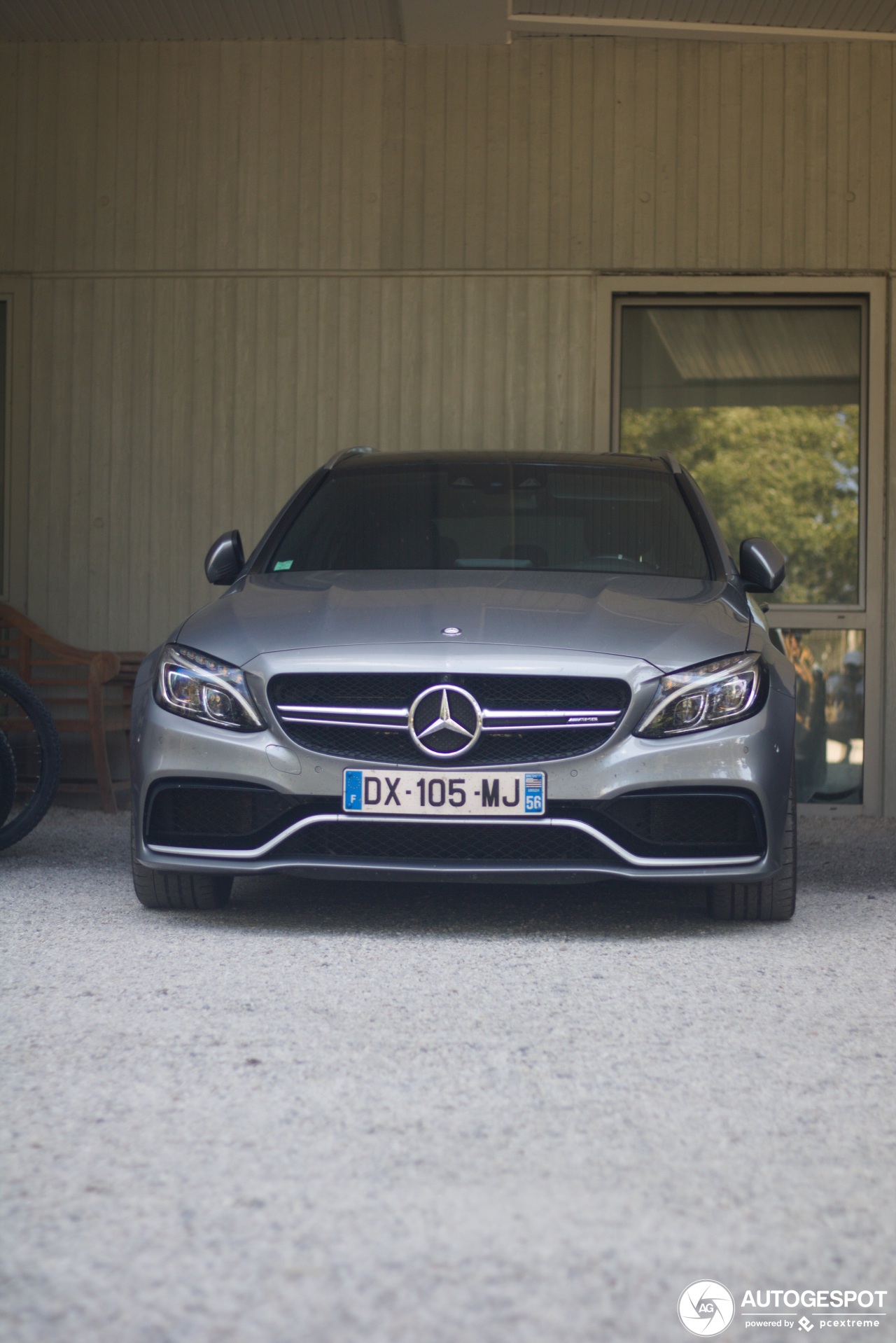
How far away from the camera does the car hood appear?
3.77 meters

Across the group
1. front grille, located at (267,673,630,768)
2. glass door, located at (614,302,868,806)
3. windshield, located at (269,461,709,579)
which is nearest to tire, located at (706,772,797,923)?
front grille, located at (267,673,630,768)

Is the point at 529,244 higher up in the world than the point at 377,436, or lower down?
higher up

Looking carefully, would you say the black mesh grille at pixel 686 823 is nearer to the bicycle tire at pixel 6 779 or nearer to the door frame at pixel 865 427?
the bicycle tire at pixel 6 779

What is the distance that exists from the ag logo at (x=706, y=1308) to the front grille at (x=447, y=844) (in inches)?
80.3

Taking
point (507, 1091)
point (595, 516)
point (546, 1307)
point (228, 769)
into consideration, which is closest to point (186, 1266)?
point (546, 1307)

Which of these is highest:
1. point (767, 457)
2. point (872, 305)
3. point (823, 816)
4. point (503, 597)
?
point (872, 305)

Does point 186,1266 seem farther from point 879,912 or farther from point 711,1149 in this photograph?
point 879,912

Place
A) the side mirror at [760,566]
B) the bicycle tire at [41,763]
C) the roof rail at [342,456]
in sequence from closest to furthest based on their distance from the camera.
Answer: the side mirror at [760,566], the bicycle tire at [41,763], the roof rail at [342,456]

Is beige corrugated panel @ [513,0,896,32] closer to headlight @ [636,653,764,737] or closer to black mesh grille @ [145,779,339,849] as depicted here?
headlight @ [636,653,764,737]

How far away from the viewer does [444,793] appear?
3.61m

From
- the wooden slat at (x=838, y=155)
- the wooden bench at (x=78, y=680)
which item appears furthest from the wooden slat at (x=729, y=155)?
the wooden bench at (x=78, y=680)

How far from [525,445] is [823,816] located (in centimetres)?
258

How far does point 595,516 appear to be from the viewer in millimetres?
4875

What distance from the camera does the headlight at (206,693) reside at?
3734 millimetres
